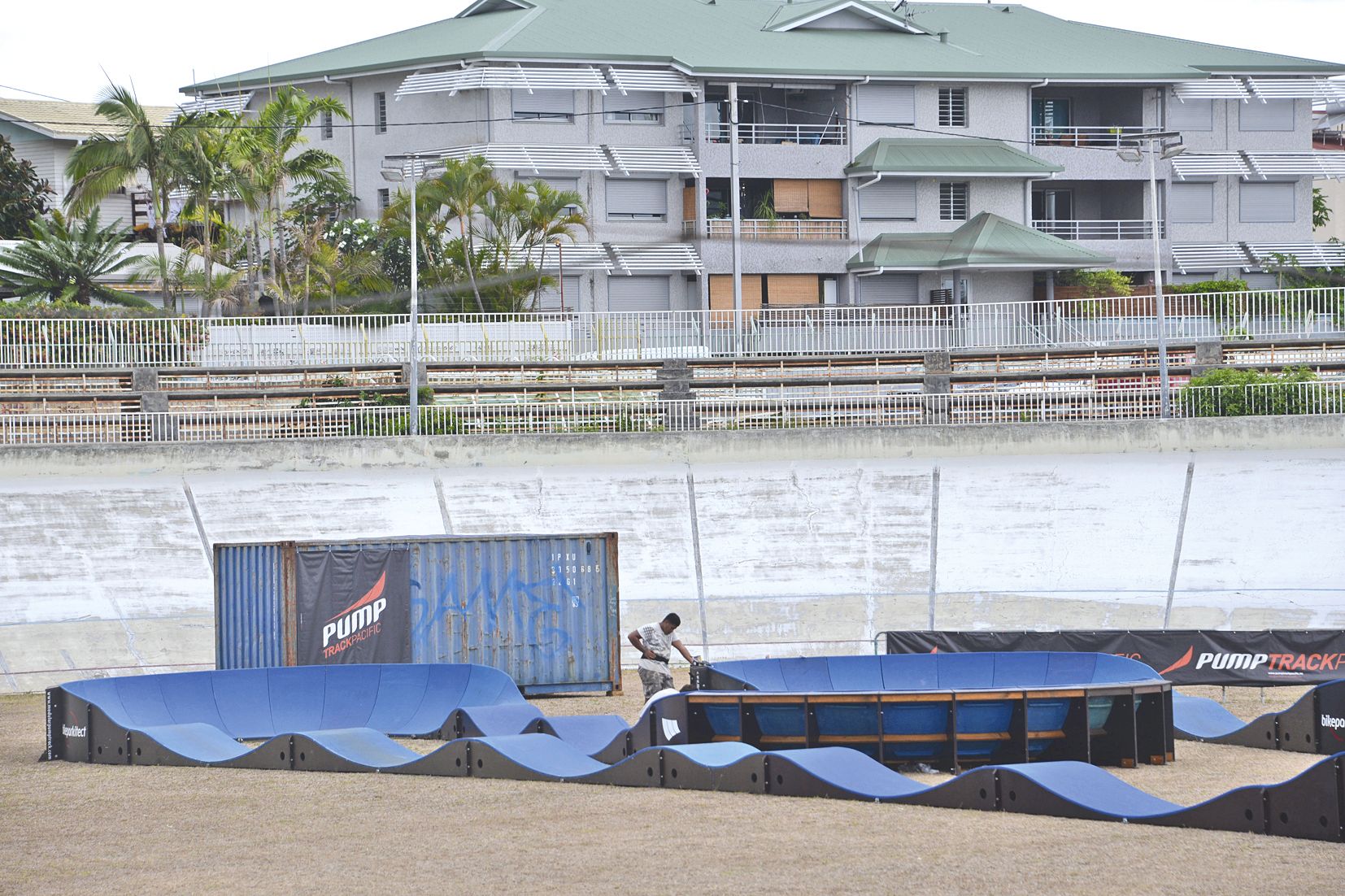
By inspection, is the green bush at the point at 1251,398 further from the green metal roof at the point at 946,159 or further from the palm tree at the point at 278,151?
the palm tree at the point at 278,151

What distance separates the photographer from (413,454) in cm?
3388

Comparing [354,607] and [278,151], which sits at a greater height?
[278,151]

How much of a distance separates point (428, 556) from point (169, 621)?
21.9ft

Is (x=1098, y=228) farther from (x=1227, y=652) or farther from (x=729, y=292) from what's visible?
(x=1227, y=652)

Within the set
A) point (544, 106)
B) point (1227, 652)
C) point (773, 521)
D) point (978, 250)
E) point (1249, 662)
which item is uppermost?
point (544, 106)

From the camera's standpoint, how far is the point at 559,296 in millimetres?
50125

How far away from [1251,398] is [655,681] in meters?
21.2

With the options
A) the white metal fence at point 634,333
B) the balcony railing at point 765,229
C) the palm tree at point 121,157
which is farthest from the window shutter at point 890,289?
the palm tree at point 121,157

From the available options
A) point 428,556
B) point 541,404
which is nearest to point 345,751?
point 428,556

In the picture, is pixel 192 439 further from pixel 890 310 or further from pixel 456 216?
pixel 890 310

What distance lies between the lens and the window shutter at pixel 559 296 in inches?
1954

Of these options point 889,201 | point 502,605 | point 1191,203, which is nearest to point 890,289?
point 889,201

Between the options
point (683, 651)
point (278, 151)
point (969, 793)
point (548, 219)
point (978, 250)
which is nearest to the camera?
point (969, 793)

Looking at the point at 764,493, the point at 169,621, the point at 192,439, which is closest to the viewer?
the point at 169,621
